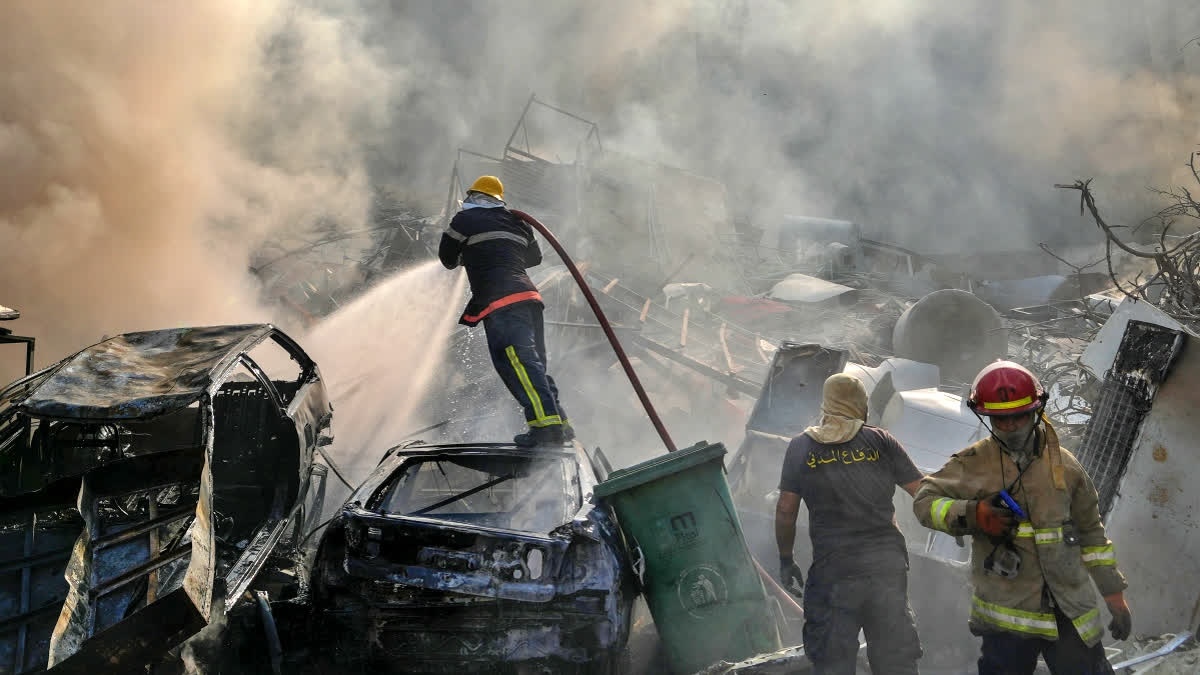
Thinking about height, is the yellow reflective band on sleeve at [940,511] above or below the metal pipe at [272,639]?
above

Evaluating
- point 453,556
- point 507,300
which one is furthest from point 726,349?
point 453,556

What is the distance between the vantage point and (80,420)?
2.95 meters

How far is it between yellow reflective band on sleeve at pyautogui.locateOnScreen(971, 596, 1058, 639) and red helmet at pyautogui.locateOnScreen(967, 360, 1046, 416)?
0.66 m

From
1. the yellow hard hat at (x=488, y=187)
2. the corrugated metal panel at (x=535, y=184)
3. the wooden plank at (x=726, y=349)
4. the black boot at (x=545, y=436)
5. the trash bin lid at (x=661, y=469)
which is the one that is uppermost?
the corrugated metal panel at (x=535, y=184)

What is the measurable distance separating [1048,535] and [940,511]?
33cm

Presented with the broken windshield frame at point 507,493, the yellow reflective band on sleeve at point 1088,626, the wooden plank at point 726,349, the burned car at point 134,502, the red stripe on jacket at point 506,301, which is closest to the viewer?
the yellow reflective band on sleeve at point 1088,626

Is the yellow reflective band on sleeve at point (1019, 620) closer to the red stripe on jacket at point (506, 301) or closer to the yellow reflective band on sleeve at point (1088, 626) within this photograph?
the yellow reflective band on sleeve at point (1088, 626)

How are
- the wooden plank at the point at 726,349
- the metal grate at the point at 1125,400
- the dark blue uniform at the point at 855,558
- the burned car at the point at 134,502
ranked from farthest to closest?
the wooden plank at the point at 726,349 < the metal grate at the point at 1125,400 < the dark blue uniform at the point at 855,558 < the burned car at the point at 134,502

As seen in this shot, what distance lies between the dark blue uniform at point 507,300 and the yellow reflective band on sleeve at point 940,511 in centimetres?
222

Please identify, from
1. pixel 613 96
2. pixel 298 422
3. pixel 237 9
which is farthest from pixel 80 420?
pixel 613 96

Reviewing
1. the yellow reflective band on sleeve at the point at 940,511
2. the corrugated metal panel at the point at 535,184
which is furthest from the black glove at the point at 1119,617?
the corrugated metal panel at the point at 535,184

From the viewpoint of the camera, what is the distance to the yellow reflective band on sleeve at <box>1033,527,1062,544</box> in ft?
→ 8.18

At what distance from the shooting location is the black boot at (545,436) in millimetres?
4293

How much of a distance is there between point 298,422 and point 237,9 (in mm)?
10450
